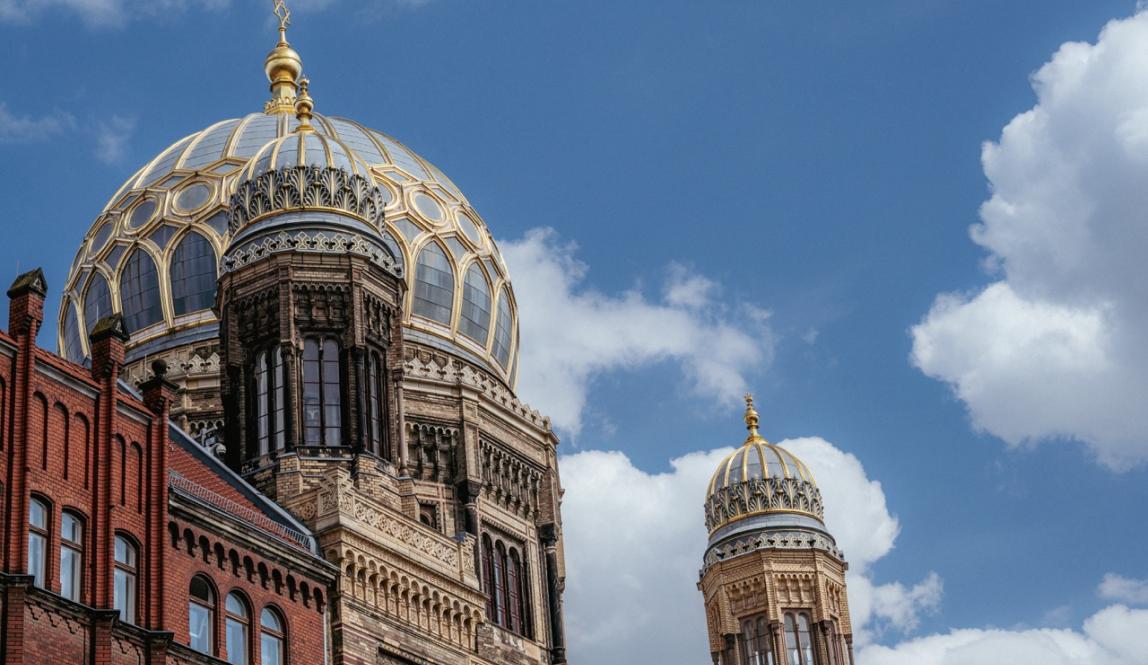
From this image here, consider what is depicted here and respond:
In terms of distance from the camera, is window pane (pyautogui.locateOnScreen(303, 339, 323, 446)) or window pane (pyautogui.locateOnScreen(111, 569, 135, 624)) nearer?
window pane (pyautogui.locateOnScreen(111, 569, 135, 624))

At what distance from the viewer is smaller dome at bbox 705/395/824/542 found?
65.3m

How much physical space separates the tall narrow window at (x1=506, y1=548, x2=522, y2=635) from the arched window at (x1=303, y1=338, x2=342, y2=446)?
14466 millimetres

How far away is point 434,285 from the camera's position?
6138cm

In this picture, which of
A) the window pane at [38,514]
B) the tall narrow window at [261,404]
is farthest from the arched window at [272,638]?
the tall narrow window at [261,404]

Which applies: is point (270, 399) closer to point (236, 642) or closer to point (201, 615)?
point (236, 642)

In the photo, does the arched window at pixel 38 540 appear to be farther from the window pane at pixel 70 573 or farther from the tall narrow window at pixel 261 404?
the tall narrow window at pixel 261 404

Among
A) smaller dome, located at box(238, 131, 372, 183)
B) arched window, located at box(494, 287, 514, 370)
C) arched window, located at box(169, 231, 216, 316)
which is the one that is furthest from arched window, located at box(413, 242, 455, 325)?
smaller dome, located at box(238, 131, 372, 183)

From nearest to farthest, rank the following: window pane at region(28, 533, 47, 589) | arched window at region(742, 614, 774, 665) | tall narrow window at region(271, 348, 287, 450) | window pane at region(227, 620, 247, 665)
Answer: window pane at region(28, 533, 47, 589)
window pane at region(227, 620, 247, 665)
tall narrow window at region(271, 348, 287, 450)
arched window at region(742, 614, 774, 665)

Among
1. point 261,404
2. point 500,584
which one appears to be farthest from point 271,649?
point 500,584

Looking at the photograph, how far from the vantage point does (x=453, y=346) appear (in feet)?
201

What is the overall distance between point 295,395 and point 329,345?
184cm

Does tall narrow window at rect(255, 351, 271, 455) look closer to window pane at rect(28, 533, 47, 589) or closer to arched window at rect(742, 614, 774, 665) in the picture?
window pane at rect(28, 533, 47, 589)

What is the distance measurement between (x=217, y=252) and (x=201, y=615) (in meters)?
24.7

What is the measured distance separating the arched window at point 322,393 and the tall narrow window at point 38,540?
41.2 feet
